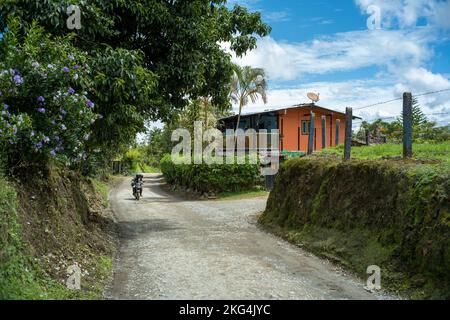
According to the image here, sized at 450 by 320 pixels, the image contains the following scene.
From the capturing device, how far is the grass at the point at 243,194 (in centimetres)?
2503

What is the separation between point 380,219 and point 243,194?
17.4 meters

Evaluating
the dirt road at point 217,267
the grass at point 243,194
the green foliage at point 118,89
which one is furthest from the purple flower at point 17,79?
the grass at point 243,194

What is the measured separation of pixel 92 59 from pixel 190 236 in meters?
5.09

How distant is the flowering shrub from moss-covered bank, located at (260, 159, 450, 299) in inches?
219

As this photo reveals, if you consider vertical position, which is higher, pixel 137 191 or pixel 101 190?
pixel 137 191

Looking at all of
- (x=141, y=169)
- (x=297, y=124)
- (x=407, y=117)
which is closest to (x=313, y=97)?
(x=297, y=124)

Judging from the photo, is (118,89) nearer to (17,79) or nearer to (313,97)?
(17,79)

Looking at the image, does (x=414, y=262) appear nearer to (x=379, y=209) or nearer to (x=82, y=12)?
(x=379, y=209)

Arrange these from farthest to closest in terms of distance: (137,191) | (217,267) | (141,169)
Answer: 1. (141,169)
2. (137,191)
3. (217,267)

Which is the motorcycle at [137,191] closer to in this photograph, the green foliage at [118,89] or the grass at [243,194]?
the grass at [243,194]

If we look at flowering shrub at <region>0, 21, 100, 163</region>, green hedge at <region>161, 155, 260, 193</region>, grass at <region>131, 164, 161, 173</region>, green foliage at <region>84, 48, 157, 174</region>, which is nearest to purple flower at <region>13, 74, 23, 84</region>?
flowering shrub at <region>0, 21, 100, 163</region>

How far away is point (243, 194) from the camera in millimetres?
26047

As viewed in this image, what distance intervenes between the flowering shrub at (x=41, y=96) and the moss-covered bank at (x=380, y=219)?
5.56 metres
